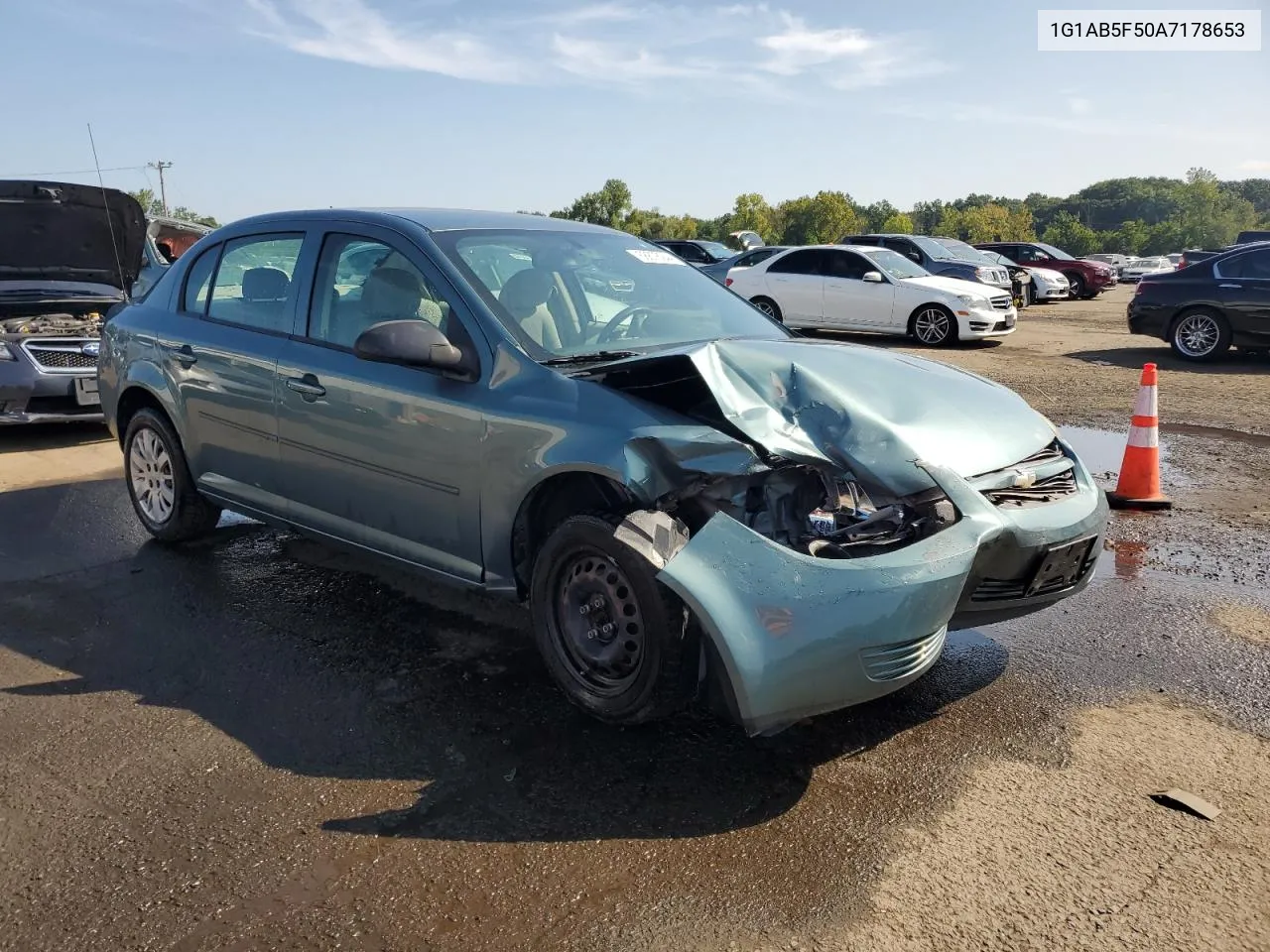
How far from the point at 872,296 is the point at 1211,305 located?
458cm

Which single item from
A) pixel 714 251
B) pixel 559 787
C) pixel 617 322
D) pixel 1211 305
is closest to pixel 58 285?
pixel 617 322

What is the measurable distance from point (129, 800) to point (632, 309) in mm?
2593

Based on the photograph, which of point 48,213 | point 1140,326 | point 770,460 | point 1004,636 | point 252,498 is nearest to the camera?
point 770,460

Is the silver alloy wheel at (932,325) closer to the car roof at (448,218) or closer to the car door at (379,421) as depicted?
the car roof at (448,218)

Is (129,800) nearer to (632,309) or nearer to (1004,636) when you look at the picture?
(632,309)

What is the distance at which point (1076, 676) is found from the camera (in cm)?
389

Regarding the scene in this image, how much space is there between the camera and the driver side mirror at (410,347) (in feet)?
12.0

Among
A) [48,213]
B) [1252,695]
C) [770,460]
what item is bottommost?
[1252,695]

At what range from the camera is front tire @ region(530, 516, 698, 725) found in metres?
3.11

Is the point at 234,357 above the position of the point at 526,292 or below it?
below

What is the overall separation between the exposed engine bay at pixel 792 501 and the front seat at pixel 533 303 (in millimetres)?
548

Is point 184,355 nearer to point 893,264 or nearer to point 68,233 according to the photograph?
point 68,233

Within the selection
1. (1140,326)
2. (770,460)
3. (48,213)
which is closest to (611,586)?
(770,460)

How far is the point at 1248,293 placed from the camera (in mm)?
12656
